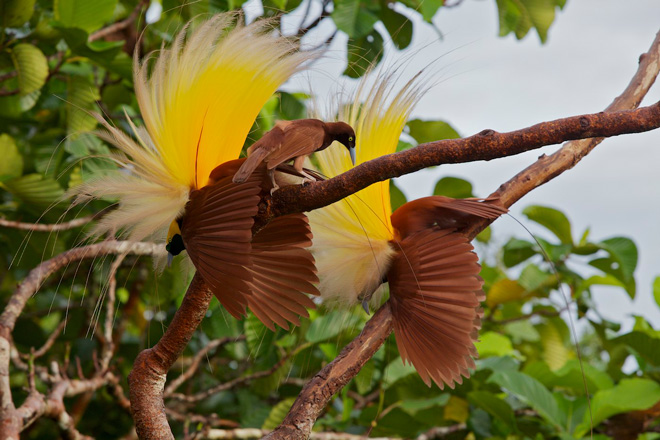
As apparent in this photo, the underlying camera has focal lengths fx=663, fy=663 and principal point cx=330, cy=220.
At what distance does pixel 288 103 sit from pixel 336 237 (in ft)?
2.87

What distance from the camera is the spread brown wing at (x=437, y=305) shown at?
84 cm

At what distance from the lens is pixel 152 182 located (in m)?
0.83

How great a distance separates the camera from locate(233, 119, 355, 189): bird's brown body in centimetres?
71

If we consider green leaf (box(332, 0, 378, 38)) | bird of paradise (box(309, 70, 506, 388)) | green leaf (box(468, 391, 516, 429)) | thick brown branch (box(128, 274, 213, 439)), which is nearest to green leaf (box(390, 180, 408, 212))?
green leaf (box(332, 0, 378, 38))

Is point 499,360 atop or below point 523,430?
atop

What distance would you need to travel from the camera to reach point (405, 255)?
34.4 inches

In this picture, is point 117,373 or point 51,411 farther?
point 117,373

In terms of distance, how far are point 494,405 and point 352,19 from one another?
104 centimetres

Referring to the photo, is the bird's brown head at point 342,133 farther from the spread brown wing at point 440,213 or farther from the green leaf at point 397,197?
the green leaf at point 397,197

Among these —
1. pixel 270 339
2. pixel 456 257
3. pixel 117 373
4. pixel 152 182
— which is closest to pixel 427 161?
pixel 456 257

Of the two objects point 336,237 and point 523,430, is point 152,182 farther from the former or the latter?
point 523,430

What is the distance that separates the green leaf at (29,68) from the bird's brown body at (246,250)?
100 cm

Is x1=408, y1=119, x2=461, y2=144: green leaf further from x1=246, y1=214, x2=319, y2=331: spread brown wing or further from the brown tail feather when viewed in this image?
the brown tail feather

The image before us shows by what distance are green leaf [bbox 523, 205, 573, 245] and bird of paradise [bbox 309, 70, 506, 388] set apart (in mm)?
1042
